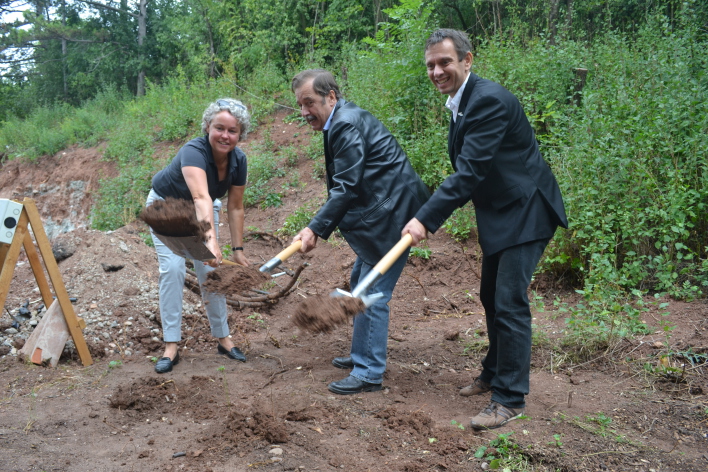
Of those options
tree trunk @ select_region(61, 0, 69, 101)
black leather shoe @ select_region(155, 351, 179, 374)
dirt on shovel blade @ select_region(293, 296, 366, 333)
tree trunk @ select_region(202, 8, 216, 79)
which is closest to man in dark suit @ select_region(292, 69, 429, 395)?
dirt on shovel blade @ select_region(293, 296, 366, 333)

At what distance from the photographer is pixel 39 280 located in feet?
14.0

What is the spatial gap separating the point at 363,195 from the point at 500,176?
35.1 inches

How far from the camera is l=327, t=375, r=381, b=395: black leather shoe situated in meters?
3.63

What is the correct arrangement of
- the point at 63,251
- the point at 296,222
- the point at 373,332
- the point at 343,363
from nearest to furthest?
the point at 373,332
the point at 343,363
the point at 63,251
the point at 296,222

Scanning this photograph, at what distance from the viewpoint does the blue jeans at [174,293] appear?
4.05 meters

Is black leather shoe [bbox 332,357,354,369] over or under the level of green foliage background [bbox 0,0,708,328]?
under

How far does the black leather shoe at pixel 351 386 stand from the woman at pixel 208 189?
1078 millimetres

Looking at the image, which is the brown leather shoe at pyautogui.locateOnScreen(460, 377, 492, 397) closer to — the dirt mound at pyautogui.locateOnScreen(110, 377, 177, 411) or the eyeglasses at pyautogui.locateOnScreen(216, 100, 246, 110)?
the dirt mound at pyautogui.locateOnScreen(110, 377, 177, 411)

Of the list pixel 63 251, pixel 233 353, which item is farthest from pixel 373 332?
pixel 63 251

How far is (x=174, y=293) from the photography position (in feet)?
13.6

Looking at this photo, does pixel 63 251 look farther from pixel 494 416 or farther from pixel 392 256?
pixel 494 416

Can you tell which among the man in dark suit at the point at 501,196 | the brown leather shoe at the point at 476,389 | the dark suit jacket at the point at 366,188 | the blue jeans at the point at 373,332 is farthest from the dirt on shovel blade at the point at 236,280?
the brown leather shoe at the point at 476,389

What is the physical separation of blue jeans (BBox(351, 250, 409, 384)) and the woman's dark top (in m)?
1.27

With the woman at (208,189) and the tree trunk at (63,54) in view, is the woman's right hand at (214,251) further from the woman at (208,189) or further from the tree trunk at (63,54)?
the tree trunk at (63,54)
